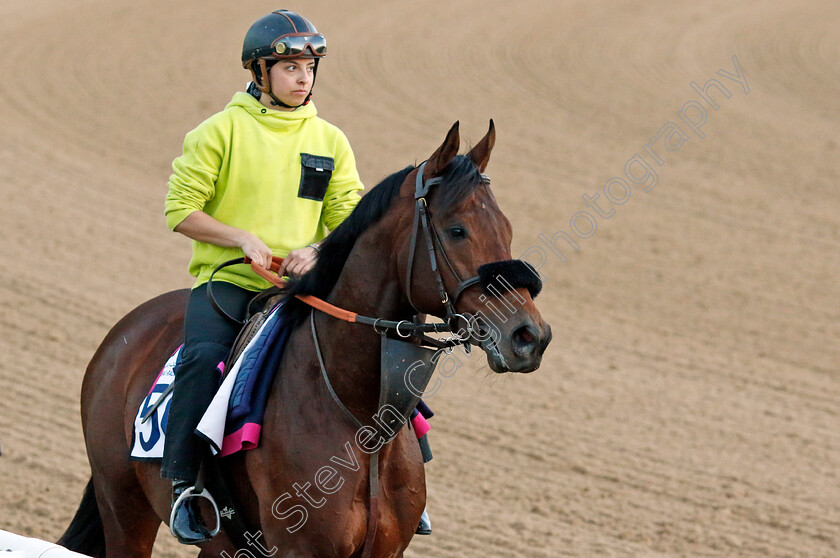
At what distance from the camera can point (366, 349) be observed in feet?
11.5

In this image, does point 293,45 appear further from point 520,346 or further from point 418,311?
point 520,346

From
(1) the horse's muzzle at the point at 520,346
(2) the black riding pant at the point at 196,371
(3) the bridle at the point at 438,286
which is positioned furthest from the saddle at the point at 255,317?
(1) the horse's muzzle at the point at 520,346

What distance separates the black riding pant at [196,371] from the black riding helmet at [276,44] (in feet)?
2.70

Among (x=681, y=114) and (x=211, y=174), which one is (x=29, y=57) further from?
(x=211, y=174)

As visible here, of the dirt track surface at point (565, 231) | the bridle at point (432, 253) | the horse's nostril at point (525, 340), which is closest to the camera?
the horse's nostril at point (525, 340)

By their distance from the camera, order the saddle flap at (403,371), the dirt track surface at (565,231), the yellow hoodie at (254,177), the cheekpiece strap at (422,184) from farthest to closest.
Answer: the dirt track surface at (565,231), the yellow hoodie at (254,177), the saddle flap at (403,371), the cheekpiece strap at (422,184)

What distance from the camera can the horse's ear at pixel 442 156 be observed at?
3203 millimetres

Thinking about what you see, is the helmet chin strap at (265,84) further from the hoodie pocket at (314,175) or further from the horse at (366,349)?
the horse at (366,349)

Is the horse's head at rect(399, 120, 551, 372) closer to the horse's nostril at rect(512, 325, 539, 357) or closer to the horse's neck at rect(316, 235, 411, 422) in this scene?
the horse's nostril at rect(512, 325, 539, 357)

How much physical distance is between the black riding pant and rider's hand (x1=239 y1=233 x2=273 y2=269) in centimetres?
30

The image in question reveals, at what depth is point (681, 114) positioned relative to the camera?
1631 cm

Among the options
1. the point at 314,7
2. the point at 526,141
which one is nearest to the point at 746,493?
the point at 526,141

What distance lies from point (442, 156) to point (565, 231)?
994cm

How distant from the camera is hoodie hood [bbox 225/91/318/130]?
158 inches
